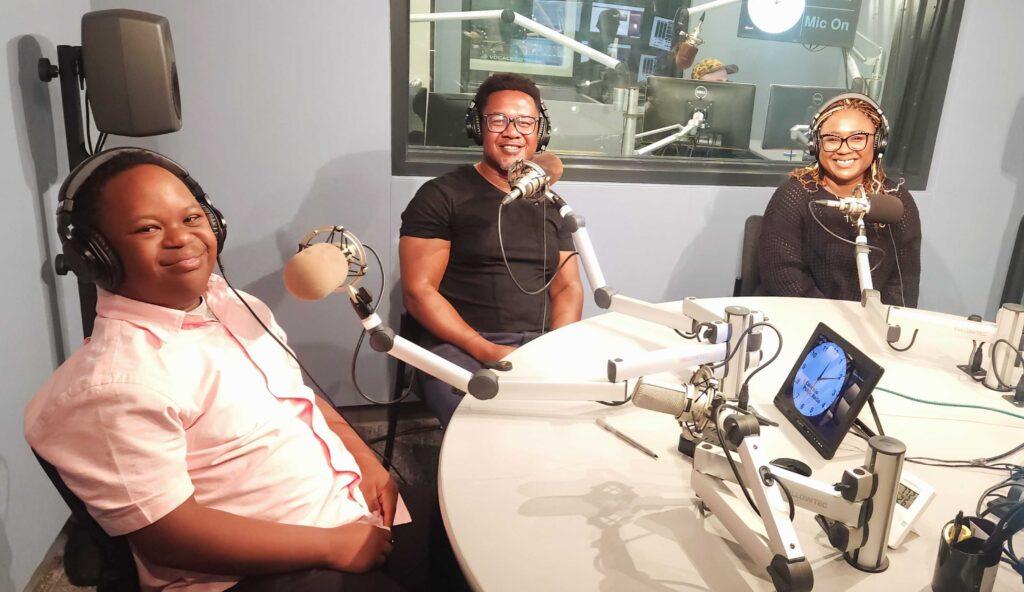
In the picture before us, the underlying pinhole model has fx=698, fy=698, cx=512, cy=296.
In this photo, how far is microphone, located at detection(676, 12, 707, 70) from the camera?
9.56 feet

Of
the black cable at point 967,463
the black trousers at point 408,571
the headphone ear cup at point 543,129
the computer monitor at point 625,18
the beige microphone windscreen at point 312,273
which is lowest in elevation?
the black trousers at point 408,571

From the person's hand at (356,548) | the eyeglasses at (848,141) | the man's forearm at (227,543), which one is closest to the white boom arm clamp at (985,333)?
the eyeglasses at (848,141)

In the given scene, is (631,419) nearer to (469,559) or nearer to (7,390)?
(469,559)

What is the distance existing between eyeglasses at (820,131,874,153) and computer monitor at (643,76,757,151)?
71 cm

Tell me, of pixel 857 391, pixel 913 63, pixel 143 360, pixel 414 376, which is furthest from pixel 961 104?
pixel 143 360

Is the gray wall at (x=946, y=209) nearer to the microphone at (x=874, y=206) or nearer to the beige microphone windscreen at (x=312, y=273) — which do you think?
the microphone at (x=874, y=206)

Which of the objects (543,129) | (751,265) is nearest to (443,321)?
(543,129)

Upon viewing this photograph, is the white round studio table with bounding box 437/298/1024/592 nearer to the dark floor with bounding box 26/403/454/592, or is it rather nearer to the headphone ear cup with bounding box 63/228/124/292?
the headphone ear cup with bounding box 63/228/124/292

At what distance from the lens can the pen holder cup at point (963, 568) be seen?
85cm

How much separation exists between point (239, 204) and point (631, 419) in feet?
5.27

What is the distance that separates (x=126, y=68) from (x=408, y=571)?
1.24m

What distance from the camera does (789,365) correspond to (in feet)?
5.14

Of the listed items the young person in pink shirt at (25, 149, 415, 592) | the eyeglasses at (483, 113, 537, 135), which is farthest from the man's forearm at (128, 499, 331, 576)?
the eyeglasses at (483, 113, 537, 135)

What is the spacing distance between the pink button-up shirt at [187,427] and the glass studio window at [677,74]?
4.85 ft
